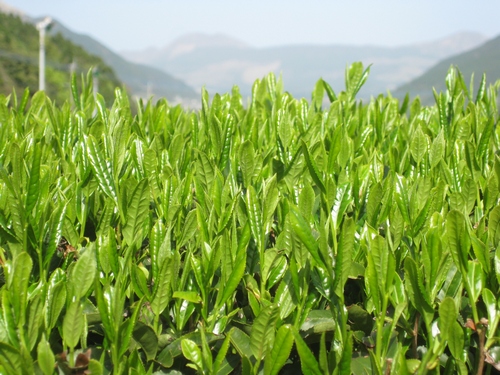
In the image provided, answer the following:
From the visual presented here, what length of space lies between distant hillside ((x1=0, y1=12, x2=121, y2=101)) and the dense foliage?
6358 cm

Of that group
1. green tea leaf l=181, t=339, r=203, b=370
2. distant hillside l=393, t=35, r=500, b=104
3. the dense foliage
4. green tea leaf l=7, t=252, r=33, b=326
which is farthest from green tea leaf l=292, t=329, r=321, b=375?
distant hillside l=393, t=35, r=500, b=104

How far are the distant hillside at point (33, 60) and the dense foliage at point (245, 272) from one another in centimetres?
6358

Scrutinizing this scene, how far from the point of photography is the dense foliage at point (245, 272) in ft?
3.05

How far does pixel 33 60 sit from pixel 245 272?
71.0m

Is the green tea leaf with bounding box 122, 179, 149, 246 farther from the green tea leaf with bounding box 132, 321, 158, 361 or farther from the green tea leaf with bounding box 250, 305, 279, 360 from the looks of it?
the green tea leaf with bounding box 250, 305, 279, 360

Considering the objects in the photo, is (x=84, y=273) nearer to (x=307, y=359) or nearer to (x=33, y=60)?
(x=307, y=359)

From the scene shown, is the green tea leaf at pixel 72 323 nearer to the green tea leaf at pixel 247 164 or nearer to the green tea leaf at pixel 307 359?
the green tea leaf at pixel 307 359

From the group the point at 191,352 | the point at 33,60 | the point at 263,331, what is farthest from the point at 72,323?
the point at 33,60

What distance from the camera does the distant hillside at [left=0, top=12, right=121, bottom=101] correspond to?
205 feet

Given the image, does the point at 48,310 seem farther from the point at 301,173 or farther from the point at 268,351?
the point at 301,173

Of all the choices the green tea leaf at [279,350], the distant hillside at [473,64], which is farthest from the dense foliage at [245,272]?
the distant hillside at [473,64]

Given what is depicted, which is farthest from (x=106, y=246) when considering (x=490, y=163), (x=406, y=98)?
(x=406, y=98)

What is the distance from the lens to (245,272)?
1195mm

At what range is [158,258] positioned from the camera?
1072mm
